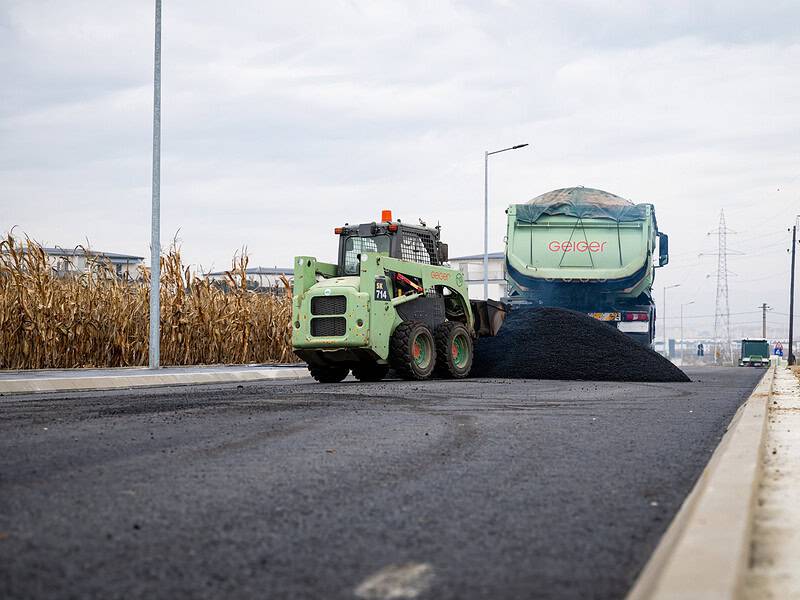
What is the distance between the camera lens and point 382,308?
15648 mm

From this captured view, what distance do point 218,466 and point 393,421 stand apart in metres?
3.02

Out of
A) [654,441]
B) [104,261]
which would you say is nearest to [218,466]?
[654,441]

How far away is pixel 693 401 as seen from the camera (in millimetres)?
11789

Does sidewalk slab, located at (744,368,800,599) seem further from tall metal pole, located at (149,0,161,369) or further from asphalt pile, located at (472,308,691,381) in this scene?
tall metal pole, located at (149,0,161,369)

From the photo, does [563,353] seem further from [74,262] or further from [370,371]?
[74,262]

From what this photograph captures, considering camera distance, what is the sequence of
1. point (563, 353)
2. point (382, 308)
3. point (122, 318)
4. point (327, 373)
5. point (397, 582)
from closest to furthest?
point (397, 582)
point (382, 308)
point (327, 373)
point (563, 353)
point (122, 318)

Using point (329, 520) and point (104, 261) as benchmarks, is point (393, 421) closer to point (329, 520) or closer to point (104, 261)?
point (329, 520)

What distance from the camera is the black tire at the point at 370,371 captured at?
16984 millimetres

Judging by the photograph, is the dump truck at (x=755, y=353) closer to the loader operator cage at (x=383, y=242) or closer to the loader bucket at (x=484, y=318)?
the loader bucket at (x=484, y=318)

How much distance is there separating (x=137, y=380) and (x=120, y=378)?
371 mm

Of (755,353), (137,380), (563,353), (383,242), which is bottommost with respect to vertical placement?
(755,353)

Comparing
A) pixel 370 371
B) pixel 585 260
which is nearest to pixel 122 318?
pixel 370 371

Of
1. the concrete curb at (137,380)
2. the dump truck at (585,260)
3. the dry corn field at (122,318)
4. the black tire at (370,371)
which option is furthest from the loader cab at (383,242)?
the dry corn field at (122,318)

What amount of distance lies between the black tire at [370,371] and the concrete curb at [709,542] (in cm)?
1166
